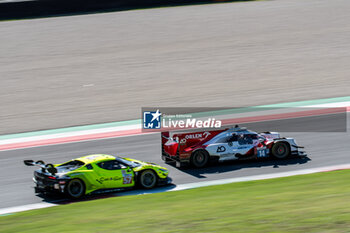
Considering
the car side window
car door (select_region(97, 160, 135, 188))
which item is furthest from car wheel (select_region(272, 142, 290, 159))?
the car side window

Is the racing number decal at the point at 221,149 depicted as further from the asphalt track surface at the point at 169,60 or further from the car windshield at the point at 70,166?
the asphalt track surface at the point at 169,60

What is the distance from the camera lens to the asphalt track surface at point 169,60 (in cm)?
2570

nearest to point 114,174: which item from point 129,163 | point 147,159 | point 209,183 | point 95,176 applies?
point 95,176

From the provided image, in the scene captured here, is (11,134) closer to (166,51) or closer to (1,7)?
(166,51)

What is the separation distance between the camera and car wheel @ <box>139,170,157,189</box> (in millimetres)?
15031

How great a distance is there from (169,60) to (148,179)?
680 inches

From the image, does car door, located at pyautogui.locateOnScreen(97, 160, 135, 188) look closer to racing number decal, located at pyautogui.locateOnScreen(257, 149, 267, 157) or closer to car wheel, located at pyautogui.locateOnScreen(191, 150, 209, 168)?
car wheel, located at pyautogui.locateOnScreen(191, 150, 209, 168)

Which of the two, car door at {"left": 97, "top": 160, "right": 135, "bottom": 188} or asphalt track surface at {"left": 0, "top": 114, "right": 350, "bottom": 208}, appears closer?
car door at {"left": 97, "top": 160, "right": 135, "bottom": 188}

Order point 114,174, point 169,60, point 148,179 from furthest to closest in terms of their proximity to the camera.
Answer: point 169,60 → point 148,179 → point 114,174

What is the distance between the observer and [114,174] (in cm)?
1470

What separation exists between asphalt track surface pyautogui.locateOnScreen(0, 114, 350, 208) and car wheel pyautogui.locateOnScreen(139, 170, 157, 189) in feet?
2.65

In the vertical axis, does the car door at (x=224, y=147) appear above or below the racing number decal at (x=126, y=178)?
above

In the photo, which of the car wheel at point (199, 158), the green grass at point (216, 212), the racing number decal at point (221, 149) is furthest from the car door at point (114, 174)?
the racing number decal at point (221, 149)

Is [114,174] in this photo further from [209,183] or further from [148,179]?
[209,183]
